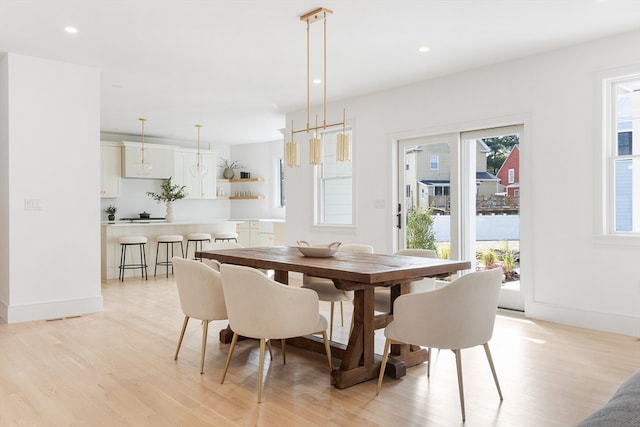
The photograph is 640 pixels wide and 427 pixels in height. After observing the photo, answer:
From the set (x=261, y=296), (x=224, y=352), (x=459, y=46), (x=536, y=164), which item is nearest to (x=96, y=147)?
(x=224, y=352)

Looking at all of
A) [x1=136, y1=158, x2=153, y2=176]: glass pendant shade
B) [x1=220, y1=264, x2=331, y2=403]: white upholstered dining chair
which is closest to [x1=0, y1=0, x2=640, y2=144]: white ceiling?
[x1=220, y1=264, x2=331, y2=403]: white upholstered dining chair

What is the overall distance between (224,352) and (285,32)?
269cm

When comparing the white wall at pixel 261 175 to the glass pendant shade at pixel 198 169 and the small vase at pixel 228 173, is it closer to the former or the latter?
the small vase at pixel 228 173

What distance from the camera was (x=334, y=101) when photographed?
6762mm

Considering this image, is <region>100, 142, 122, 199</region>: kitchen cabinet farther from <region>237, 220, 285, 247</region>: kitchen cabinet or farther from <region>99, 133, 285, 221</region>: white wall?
A: <region>237, 220, 285, 247</region>: kitchen cabinet

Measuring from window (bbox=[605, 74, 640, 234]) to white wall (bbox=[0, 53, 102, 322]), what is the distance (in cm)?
509

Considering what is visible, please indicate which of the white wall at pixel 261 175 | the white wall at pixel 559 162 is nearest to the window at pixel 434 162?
the white wall at pixel 559 162

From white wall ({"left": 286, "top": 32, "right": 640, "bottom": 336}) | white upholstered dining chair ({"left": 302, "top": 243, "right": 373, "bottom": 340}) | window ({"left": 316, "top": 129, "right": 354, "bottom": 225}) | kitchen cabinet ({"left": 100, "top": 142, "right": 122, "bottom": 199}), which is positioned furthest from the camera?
kitchen cabinet ({"left": 100, "top": 142, "right": 122, "bottom": 199})

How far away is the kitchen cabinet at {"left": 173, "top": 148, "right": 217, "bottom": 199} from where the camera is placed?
976 cm

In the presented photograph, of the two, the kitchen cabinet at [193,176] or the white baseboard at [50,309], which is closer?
the white baseboard at [50,309]

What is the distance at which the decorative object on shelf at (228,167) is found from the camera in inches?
426

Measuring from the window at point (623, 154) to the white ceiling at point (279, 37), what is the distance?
553mm

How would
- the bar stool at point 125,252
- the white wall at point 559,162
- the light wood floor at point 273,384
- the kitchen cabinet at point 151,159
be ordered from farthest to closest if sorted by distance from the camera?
the kitchen cabinet at point 151,159 → the bar stool at point 125,252 → the white wall at point 559,162 → the light wood floor at point 273,384

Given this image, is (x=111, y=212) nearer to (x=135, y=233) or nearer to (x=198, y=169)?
(x=135, y=233)
